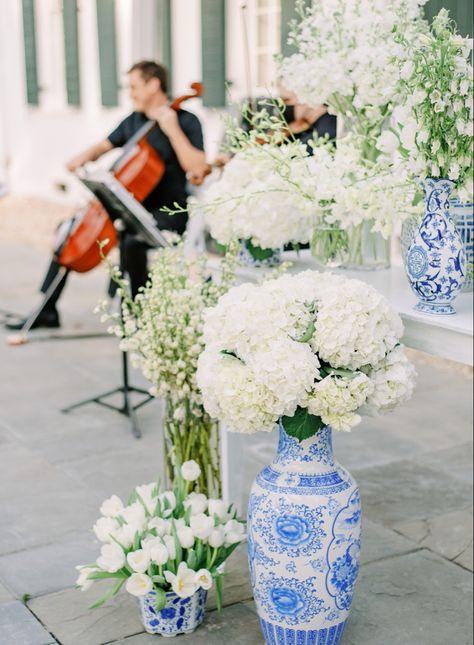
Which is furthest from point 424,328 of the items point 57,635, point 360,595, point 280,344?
point 57,635

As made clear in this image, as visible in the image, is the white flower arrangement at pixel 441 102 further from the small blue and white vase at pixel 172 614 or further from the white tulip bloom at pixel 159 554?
the small blue and white vase at pixel 172 614

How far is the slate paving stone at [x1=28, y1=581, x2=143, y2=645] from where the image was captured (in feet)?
9.19

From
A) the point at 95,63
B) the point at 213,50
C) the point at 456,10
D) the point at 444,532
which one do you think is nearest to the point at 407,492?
the point at 444,532

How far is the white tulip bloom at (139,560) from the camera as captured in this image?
268 cm

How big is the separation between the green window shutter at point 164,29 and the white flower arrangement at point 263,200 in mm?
7337

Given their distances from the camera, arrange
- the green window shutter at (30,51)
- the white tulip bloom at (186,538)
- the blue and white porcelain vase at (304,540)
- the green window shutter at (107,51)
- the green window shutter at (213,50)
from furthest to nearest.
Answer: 1. the green window shutter at (30,51)
2. the green window shutter at (107,51)
3. the green window shutter at (213,50)
4. the white tulip bloom at (186,538)
5. the blue and white porcelain vase at (304,540)

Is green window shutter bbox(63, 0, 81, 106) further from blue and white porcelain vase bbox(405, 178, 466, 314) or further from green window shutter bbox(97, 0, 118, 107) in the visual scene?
blue and white porcelain vase bbox(405, 178, 466, 314)

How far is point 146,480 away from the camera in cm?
396

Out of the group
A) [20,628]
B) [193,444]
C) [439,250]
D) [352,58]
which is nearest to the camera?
[439,250]

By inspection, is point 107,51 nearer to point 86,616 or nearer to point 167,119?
point 167,119

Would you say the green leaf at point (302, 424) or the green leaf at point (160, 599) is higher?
the green leaf at point (302, 424)

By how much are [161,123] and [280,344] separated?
11.0ft

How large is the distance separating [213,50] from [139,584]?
293 inches

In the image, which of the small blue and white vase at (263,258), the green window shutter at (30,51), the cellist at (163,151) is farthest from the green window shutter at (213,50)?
the small blue and white vase at (263,258)
